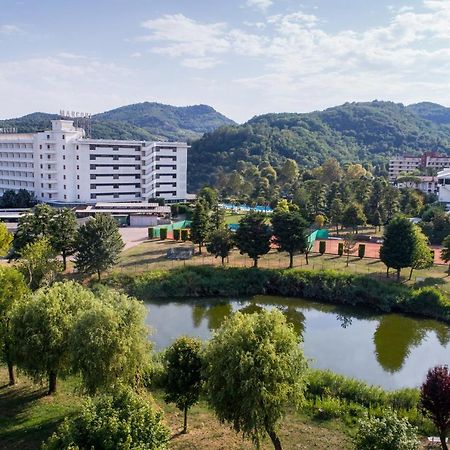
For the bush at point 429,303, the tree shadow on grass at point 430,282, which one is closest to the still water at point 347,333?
the bush at point 429,303

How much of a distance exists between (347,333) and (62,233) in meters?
18.1

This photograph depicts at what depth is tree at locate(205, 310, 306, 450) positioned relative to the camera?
11.1 m

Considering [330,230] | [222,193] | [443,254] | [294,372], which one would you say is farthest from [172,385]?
[222,193]

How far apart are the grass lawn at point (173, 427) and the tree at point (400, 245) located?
Result: 1665 cm

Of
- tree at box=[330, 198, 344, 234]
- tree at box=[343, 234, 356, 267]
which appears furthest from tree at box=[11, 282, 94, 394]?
tree at box=[330, 198, 344, 234]

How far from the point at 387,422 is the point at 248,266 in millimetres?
22234

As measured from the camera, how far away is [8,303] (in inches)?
625

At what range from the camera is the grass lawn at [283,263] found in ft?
97.5

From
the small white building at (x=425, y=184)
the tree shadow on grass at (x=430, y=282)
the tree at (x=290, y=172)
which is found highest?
the tree at (x=290, y=172)

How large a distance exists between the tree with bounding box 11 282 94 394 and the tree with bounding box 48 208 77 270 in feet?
51.5

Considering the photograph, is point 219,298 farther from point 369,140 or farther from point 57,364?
point 369,140

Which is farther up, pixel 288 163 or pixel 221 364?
pixel 288 163

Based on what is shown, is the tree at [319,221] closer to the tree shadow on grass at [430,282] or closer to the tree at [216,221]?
the tree at [216,221]

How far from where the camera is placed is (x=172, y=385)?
12.8 m
